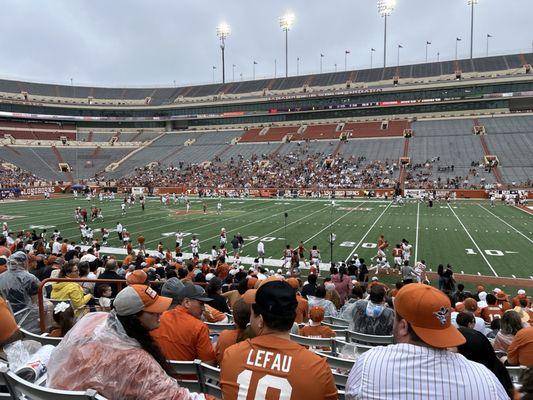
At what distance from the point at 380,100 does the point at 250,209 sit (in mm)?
45159

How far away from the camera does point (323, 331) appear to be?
5.41m

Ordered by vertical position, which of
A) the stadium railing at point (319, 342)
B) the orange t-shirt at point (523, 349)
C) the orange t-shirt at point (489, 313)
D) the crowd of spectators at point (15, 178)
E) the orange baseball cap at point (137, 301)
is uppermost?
the crowd of spectators at point (15, 178)

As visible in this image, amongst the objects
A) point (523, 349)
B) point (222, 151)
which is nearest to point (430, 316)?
point (523, 349)

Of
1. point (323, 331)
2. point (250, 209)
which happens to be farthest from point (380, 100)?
point (323, 331)

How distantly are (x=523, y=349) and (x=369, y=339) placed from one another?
176 cm

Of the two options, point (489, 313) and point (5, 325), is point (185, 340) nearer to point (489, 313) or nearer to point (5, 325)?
point (5, 325)

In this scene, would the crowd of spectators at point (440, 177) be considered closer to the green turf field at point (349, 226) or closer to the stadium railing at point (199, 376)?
the green turf field at point (349, 226)

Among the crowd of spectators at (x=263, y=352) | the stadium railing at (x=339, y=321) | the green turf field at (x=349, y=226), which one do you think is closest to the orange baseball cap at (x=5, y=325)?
the crowd of spectators at (x=263, y=352)

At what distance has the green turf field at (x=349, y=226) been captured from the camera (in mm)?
19406

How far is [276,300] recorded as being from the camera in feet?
7.89

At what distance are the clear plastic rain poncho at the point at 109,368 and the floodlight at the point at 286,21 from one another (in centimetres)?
8925

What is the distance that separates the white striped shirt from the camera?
209cm

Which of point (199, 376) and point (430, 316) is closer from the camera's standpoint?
point (430, 316)

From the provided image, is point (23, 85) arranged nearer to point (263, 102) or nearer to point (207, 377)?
point (263, 102)
